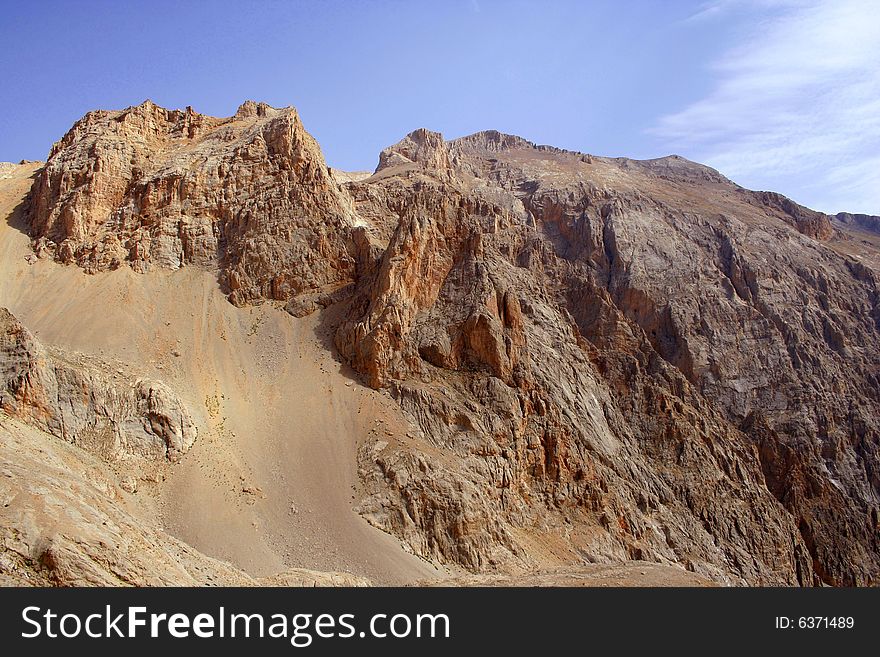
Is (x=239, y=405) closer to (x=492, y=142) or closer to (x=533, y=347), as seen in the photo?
(x=533, y=347)

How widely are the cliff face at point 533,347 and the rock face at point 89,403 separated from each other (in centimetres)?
1009

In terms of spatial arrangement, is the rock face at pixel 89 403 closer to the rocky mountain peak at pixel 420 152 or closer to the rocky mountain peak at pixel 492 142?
the rocky mountain peak at pixel 420 152

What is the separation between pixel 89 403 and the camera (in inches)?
1324

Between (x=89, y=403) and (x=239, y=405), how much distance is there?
859 centimetres

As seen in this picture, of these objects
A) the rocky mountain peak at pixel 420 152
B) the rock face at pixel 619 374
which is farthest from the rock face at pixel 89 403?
the rocky mountain peak at pixel 420 152

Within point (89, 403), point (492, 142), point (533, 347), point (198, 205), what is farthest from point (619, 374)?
point (492, 142)

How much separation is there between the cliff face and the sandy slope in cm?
154

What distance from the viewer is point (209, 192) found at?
52.0 metres

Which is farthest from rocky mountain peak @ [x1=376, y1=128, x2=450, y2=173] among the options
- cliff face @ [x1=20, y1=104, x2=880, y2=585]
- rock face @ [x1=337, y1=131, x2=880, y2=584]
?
cliff face @ [x1=20, y1=104, x2=880, y2=585]

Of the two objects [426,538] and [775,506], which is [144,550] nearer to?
[426,538]

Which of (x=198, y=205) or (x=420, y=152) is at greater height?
(x=420, y=152)

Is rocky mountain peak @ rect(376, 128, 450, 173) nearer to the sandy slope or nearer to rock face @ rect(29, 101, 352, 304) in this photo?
rock face @ rect(29, 101, 352, 304)

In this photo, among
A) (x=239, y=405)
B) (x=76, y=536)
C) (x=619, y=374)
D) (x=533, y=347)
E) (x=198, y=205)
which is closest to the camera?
(x=76, y=536)

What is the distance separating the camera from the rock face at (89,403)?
31234 millimetres
